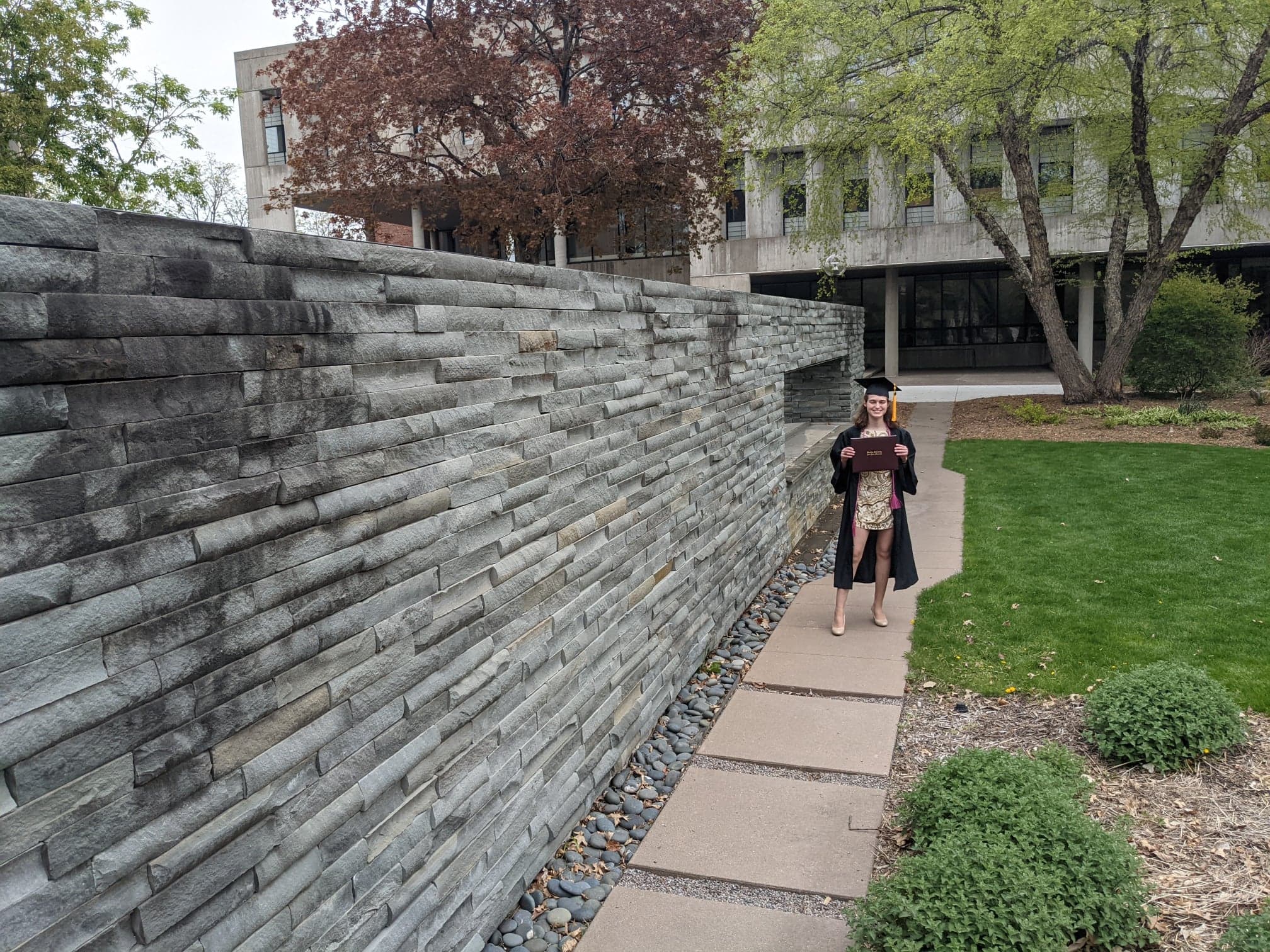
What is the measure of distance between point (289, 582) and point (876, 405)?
464 cm

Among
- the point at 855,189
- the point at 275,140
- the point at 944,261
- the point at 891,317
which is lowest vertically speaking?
the point at 891,317

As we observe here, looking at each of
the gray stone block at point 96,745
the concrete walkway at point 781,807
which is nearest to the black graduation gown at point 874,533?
the concrete walkway at point 781,807

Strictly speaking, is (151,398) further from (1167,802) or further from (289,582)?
(1167,802)

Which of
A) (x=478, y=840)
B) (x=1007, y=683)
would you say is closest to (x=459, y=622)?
(x=478, y=840)

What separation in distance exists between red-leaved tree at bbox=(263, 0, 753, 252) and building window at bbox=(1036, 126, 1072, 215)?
25.6 ft

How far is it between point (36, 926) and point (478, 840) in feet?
5.48

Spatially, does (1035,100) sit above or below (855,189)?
above

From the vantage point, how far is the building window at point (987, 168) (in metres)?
19.1

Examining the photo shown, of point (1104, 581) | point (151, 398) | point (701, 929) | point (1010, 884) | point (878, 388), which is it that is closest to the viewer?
point (151, 398)

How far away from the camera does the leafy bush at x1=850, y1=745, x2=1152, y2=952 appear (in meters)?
2.82

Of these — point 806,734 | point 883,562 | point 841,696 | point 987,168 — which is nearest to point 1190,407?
point 987,168

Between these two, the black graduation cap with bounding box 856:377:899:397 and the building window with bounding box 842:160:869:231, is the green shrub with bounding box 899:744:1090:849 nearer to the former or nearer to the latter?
the black graduation cap with bounding box 856:377:899:397

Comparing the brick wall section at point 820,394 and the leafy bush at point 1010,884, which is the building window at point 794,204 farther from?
the leafy bush at point 1010,884

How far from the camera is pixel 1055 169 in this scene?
878 inches
